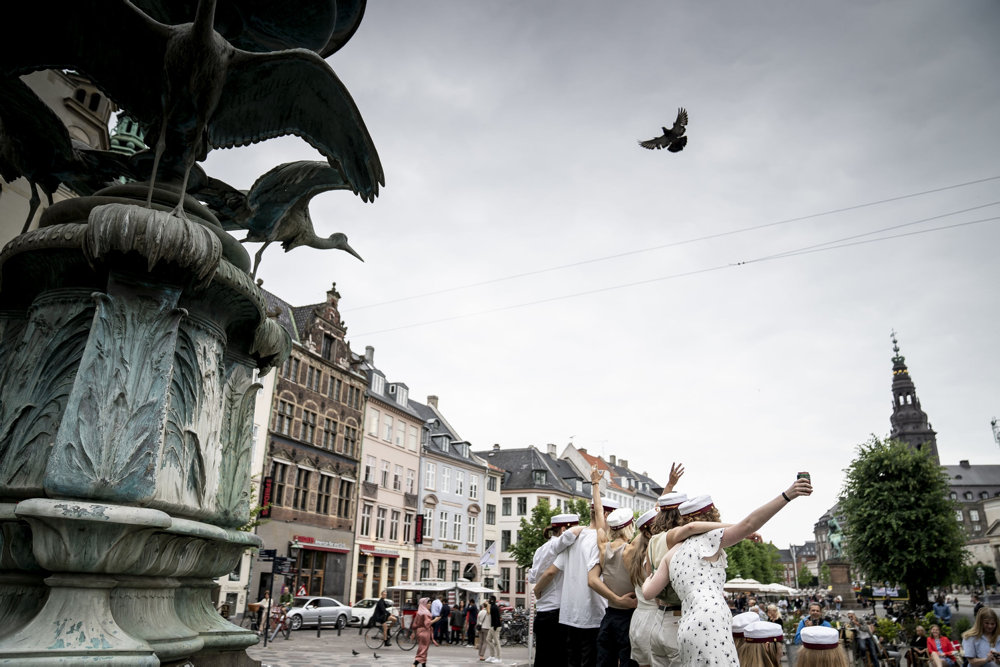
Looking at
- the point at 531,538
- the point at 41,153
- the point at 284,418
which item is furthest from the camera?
the point at 531,538

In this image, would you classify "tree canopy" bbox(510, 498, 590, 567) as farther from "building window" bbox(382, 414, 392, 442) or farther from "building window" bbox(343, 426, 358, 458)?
"building window" bbox(343, 426, 358, 458)

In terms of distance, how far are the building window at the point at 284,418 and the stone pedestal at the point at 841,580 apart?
27564 mm

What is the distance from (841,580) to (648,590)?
33784 mm

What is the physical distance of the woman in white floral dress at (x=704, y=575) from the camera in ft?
12.1

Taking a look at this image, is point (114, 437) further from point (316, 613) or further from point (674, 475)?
point (316, 613)

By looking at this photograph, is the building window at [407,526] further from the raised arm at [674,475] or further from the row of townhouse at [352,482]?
the raised arm at [674,475]

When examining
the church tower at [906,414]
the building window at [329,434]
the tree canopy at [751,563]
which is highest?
the church tower at [906,414]

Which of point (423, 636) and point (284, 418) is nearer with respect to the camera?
point (423, 636)

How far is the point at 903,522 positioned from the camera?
31.1 m

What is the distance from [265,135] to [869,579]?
35.7 metres

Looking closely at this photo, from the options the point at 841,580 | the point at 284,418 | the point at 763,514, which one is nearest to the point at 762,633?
the point at 763,514

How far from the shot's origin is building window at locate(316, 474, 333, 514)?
38.3m

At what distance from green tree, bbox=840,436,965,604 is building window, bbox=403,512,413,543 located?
27.2 metres

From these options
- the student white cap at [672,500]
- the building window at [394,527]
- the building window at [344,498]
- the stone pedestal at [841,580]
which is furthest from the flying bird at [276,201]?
the building window at [394,527]
